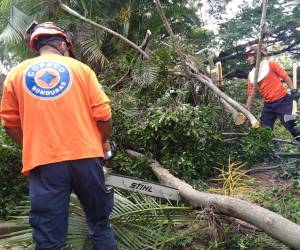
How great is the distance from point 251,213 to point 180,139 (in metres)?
2.22

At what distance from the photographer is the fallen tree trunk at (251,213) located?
9.12ft

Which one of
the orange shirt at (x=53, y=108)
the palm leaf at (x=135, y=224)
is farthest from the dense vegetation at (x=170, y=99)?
the orange shirt at (x=53, y=108)

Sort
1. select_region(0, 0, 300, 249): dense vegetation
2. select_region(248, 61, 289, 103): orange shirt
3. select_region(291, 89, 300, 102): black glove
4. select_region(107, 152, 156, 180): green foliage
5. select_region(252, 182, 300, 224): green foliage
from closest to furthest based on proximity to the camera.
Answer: select_region(252, 182, 300, 224): green foliage
select_region(0, 0, 300, 249): dense vegetation
select_region(107, 152, 156, 180): green foliage
select_region(291, 89, 300, 102): black glove
select_region(248, 61, 289, 103): orange shirt

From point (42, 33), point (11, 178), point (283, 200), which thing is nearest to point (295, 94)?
point (283, 200)

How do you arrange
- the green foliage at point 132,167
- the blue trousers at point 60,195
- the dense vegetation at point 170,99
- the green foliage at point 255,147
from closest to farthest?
the blue trousers at point 60,195, the dense vegetation at point 170,99, the green foliage at point 132,167, the green foliage at point 255,147

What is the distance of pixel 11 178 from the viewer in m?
4.70

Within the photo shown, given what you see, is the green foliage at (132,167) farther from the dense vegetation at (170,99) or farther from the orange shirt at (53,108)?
the orange shirt at (53,108)

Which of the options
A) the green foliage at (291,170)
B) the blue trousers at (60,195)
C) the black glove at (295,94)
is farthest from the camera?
the black glove at (295,94)

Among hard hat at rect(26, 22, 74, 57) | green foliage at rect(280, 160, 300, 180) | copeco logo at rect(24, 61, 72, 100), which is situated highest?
hard hat at rect(26, 22, 74, 57)

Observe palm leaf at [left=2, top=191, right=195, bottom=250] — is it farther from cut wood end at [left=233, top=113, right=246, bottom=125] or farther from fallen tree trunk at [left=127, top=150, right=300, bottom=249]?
cut wood end at [left=233, top=113, right=246, bottom=125]

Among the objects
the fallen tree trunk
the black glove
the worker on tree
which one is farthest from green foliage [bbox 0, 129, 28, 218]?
the black glove

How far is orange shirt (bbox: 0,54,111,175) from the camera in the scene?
2562mm

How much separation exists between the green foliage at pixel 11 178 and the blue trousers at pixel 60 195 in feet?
7.00

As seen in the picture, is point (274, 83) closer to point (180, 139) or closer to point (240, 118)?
point (240, 118)
